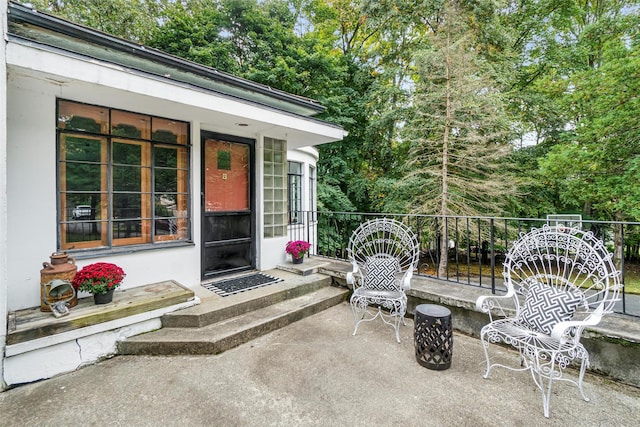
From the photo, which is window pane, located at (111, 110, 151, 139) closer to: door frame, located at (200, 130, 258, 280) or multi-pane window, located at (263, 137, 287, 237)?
door frame, located at (200, 130, 258, 280)

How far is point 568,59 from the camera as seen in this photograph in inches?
355

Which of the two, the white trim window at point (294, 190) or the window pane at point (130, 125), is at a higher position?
the window pane at point (130, 125)

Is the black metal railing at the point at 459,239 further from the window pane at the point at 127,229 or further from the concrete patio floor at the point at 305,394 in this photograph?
the window pane at the point at 127,229

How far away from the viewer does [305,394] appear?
214 cm

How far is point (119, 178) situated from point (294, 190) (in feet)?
12.2

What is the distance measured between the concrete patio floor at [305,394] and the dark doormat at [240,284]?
99 centimetres

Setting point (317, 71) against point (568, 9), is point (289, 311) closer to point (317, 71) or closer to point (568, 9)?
point (317, 71)

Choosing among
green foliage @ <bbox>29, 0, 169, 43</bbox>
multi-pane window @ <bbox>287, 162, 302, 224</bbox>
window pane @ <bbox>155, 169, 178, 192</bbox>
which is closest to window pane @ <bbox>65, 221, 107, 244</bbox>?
window pane @ <bbox>155, 169, 178, 192</bbox>

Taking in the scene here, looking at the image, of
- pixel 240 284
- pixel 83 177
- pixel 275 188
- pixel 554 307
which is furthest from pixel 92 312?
pixel 554 307

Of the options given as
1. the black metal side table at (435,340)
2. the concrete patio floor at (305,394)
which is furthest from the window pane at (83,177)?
the black metal side table at (435,340)

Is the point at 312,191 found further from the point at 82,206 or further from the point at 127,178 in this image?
the point at 82,206

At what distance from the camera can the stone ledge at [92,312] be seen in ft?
7.51

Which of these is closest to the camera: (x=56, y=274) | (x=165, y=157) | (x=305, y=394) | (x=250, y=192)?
(x=305, y=394)

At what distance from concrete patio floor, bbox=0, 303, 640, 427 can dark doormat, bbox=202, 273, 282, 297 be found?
0.99 meters
